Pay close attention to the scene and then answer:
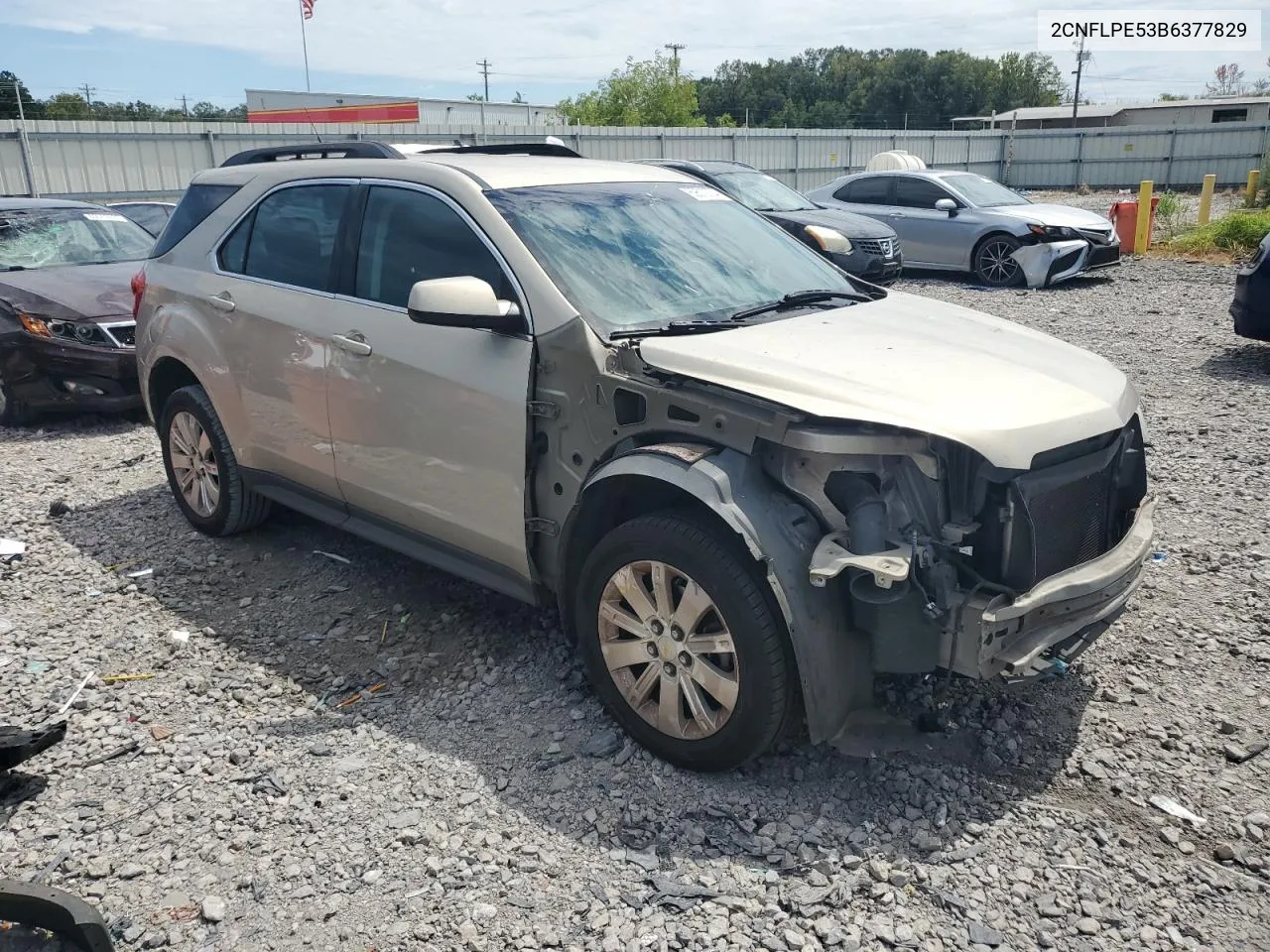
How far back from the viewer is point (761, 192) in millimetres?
14133

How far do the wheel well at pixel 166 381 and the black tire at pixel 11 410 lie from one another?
3077mm

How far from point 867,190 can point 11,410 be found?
40.4 ft

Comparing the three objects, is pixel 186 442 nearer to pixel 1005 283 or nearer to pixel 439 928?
pixel 439 928

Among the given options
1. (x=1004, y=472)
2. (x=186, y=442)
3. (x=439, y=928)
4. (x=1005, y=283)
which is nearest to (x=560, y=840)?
(x=439, y=928)

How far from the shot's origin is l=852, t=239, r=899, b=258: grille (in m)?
13.4

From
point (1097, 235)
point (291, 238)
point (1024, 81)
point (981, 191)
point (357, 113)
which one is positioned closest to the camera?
point (291, 238)

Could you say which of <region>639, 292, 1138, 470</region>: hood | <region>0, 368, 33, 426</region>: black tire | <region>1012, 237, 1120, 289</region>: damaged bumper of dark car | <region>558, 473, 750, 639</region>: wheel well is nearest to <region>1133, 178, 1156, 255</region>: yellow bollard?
<region>1012, 237, 1120, 289</region>: damaged bumper of dark car

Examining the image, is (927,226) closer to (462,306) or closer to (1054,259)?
(1054,259)

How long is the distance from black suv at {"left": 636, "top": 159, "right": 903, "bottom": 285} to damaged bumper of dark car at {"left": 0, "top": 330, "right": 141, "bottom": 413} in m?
7.15

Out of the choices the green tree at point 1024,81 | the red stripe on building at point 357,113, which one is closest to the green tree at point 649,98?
the red stripe on building at point 357,113

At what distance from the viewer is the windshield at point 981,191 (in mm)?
15133

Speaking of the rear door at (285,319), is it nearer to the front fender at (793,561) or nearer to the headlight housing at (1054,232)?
the front fender at (793,561)

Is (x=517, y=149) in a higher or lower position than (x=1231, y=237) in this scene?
higher

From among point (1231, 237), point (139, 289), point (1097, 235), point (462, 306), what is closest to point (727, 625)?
point (462, 306)
